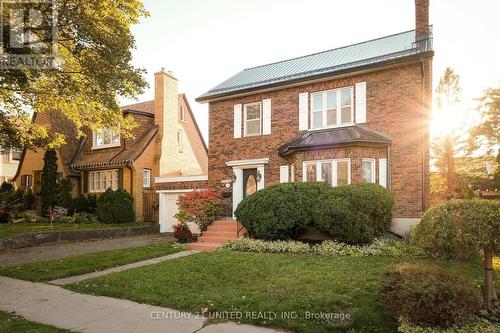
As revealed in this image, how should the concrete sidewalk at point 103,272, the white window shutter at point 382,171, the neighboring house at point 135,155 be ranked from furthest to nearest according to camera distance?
the neighboring house at point 135,155 < the white window shutter at point 382,171 < the concrete sidewalk at point 103,272

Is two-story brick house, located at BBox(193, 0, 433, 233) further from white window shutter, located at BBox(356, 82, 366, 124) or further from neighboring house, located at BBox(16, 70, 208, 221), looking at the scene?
neighboring house, located at BBox(16, 70, 208, 221)

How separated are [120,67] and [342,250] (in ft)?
32.2

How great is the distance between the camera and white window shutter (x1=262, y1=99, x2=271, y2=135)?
48.5ft

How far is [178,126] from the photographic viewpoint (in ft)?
74.8

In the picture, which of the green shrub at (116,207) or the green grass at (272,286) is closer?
the green grass at (272,286)

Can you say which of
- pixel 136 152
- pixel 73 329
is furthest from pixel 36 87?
pixel 73 329

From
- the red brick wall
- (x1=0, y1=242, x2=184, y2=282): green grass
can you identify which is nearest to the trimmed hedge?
the red brick wall

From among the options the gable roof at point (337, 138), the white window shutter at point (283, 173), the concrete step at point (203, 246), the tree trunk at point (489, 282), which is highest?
the gable roof at point (337, 138)

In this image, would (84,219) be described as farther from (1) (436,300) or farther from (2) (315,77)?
(1) (436,300)

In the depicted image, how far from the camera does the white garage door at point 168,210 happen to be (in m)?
18.1

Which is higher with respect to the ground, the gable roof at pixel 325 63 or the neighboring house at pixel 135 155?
the gable roof at pixel 325 63

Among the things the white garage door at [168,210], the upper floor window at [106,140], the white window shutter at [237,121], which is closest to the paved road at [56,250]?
the white garage door at [168,210]

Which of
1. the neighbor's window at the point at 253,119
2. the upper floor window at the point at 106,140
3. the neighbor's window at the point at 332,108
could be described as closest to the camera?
the neighbor's window at the point at 332,108

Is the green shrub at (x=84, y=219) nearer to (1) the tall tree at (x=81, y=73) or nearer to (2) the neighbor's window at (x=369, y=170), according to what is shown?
(1) the tall tree at (x=81, y=73)
